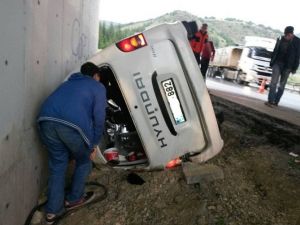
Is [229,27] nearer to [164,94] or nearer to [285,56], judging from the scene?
[285,56]

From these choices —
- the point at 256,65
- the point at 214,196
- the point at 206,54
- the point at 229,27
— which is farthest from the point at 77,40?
the point at 229,27

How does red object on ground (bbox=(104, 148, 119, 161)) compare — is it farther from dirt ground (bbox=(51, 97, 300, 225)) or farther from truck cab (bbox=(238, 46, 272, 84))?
truck cab (bbox=(238, 46, 272, 84))

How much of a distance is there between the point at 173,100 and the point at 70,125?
120 centimetres

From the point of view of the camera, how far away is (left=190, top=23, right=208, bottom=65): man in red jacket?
11125mm

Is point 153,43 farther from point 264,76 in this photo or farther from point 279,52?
point 264,76

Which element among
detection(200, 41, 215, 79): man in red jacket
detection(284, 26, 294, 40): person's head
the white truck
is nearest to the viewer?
detection(284, 26, 294, 40): person's head

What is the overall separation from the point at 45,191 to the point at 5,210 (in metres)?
1.21

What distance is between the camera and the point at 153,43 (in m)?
3.76

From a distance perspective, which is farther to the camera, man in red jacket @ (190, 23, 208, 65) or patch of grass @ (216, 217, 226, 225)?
man in red jacket @ (190, 23, 208, 65)

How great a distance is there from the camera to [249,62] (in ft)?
77.5

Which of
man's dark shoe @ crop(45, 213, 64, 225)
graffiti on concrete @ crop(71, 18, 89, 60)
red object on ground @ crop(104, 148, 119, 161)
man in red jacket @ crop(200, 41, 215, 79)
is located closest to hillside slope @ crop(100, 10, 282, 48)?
man in red jacket @ crop(200, 41, 215, 79)

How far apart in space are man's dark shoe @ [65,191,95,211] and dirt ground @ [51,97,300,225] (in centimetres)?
7

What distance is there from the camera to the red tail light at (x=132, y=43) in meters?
3.75

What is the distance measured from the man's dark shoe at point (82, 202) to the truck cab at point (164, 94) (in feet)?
1.43
